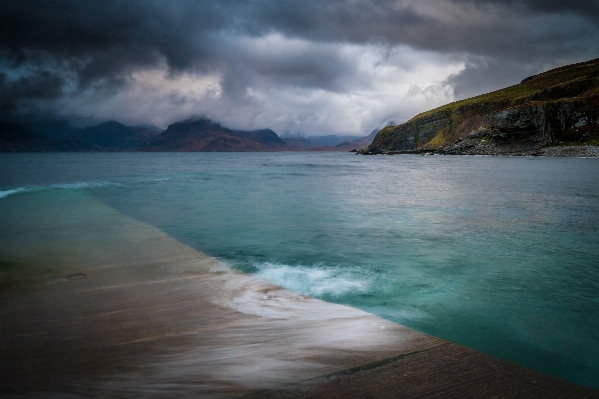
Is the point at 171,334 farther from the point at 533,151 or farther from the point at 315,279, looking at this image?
the point at 533,151

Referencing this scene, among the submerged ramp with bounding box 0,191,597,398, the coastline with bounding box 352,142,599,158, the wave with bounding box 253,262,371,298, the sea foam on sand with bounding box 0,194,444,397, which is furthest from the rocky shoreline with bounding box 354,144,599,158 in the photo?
the submerged ramp with bounding box 0,191,597,398

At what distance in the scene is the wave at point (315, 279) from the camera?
22.3ft

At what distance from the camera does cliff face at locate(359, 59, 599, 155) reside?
95.6 metres

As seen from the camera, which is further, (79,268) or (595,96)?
(595,96)

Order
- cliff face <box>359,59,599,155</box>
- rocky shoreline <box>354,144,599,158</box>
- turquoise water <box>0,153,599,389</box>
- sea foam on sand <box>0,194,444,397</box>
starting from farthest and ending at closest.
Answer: cliff face <box>359,59,599,155</box> → rocky shoreline <box>354,144,599,158</box> → turquoise water <box>0,153,599,389</box> → sea foam on sand <box>0,194,444,397</box>

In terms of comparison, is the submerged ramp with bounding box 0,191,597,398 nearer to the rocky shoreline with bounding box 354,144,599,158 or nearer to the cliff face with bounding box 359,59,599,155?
the rocky shoreline with bounding box 354,144,599,158

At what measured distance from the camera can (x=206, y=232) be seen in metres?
12.6

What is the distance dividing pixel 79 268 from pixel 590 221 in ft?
55.0

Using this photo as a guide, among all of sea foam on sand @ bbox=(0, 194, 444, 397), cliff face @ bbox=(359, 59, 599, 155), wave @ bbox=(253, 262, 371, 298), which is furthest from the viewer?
cliff face @ bbox=(359, 59, 599, 155)

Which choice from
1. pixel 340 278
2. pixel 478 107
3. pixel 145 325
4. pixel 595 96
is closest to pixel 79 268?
pixel 145 325

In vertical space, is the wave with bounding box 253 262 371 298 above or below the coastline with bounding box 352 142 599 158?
below

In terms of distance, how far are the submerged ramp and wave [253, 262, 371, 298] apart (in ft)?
1.68

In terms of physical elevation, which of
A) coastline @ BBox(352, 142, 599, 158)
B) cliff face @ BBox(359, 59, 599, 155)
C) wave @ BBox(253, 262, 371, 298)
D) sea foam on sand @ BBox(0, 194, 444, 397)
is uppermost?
cliff face @ BBox(359, 59, 599, 155)

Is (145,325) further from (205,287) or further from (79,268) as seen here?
(79,268)
